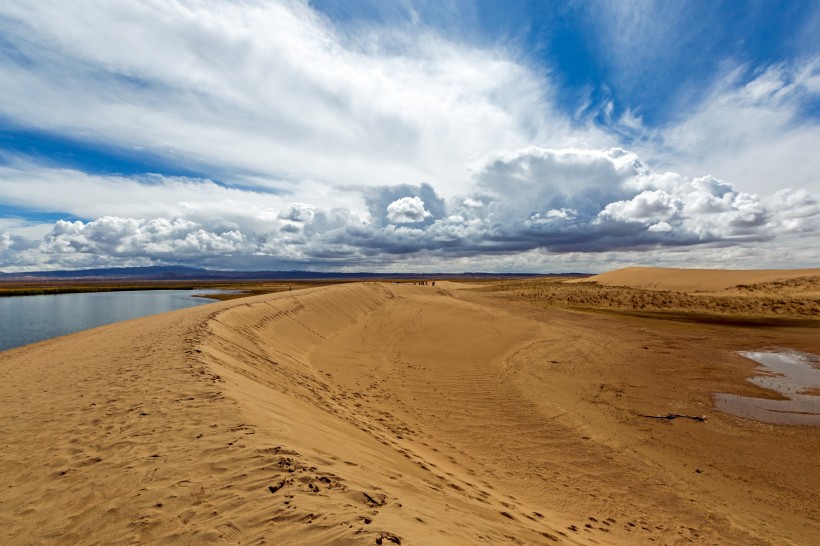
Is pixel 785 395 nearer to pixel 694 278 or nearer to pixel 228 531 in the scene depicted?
pixel 228 531

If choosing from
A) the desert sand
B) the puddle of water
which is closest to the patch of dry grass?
the puddle of water

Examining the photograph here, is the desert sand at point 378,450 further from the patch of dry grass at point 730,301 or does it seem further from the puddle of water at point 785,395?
the patch of dry grass at point 730,301

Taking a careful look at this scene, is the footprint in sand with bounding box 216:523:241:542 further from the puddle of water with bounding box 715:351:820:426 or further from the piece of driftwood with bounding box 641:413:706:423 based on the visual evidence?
the puddle of water with bounding box 715:351:820:426

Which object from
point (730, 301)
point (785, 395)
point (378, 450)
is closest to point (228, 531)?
point (378, 450)

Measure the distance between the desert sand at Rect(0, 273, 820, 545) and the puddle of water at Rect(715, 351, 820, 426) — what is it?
55cm

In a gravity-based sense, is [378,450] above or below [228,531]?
below

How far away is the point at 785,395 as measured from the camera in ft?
39.7

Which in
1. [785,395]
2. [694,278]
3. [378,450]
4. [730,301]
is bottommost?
[785,395]

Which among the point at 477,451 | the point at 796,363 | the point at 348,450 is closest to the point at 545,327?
the point at 796,363

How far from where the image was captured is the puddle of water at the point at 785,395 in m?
10.5

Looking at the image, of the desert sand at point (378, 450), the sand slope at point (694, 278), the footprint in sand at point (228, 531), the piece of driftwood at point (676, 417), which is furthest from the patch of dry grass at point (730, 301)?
the footprint in sand at point (228, 531)

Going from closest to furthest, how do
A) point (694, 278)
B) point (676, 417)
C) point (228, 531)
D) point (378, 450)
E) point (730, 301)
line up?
1. point (228, 531)
2. point (378, 450)
3. point (676, 417)
4. point (730, 301)
5. point (694, 278)

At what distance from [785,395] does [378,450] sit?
41.9 feet

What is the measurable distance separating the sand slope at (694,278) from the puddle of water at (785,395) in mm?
35267
